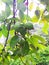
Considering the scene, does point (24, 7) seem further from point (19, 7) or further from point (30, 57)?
point (30, 57)

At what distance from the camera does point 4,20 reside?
37 centimetres

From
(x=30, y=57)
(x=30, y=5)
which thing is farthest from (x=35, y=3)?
(x=30, y=57)

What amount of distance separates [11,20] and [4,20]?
0.01 metres

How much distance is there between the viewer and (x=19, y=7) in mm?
366

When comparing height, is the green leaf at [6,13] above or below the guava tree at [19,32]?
above

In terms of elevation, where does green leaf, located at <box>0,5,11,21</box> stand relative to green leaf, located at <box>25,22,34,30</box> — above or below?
above

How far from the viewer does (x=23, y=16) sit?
0.37m

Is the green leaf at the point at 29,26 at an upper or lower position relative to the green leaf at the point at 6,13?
lower

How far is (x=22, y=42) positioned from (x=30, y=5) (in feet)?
0.27

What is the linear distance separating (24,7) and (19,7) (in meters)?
0.01

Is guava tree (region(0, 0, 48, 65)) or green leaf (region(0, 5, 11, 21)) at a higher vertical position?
green leaf (region(0, 5, 11, 21))

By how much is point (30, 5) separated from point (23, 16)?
0.03 m

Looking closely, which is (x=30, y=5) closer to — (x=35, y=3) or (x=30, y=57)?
(x=35, y=3)

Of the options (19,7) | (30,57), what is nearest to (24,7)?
(19,7)
